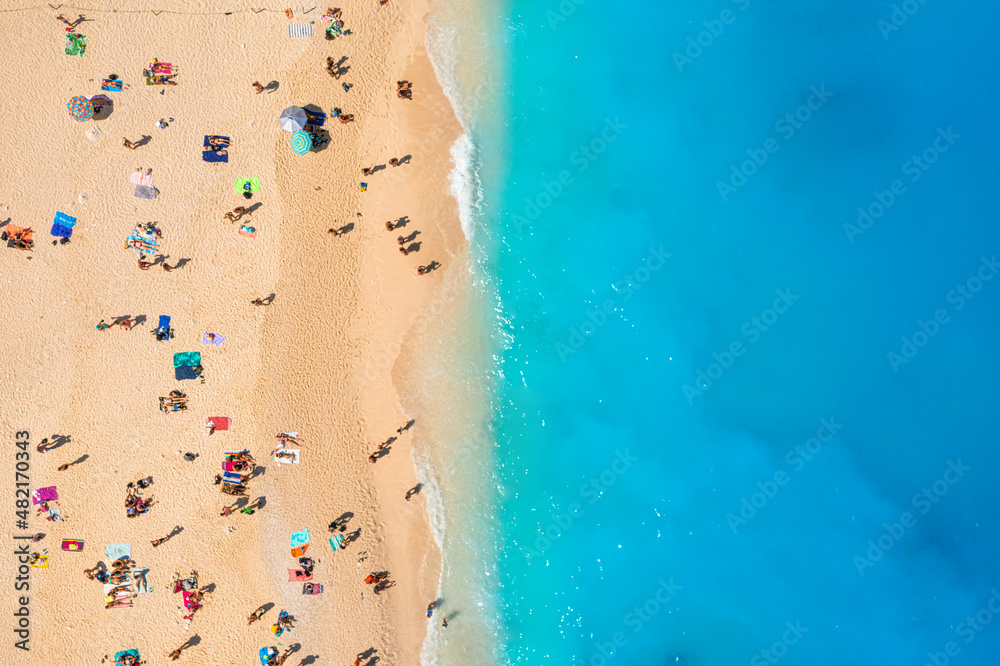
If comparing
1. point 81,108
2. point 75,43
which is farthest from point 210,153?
point 75,43

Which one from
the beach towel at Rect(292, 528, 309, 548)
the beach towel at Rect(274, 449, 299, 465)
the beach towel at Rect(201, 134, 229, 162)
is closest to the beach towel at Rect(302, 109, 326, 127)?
the beach towel at Rect(201, 134, 229, 162)

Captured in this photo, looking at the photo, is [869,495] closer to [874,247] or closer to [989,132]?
[874,247]

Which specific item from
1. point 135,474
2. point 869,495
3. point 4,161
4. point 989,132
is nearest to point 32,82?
point 4,161

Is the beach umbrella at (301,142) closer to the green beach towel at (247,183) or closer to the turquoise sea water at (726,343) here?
the green beach towel at (247,183)

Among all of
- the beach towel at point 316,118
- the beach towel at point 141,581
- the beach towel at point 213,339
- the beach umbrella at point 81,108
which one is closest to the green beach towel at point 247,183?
the beach towel at point 316,118

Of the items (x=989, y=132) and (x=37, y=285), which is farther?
(x=989, y=132)

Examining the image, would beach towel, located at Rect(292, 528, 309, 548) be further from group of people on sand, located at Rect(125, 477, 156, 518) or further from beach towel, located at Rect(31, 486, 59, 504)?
beach towel, located at Rect(31, 486, 59, 504)

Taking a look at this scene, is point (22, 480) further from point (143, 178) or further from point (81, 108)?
point (81, 108)
